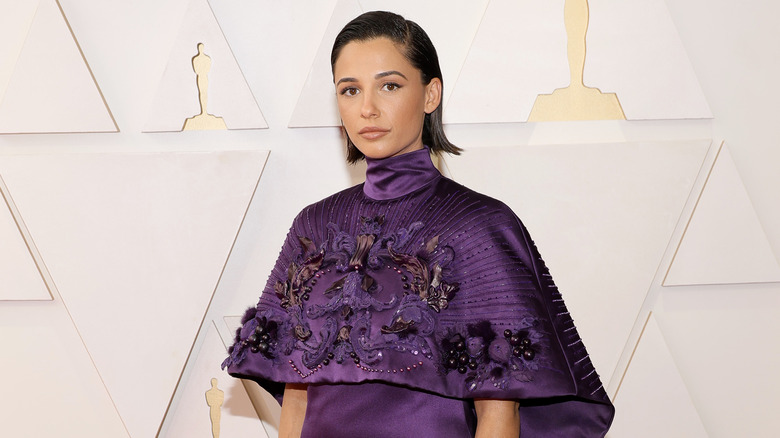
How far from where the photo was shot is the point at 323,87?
1.89 meters

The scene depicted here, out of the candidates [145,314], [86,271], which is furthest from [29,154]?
[145,314]

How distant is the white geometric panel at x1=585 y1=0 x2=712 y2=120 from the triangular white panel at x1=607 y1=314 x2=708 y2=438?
1.73ft

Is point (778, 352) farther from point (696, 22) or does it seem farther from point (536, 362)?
point (536, 362)

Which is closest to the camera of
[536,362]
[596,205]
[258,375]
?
[536,362]

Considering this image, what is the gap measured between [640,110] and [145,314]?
52.8 inches

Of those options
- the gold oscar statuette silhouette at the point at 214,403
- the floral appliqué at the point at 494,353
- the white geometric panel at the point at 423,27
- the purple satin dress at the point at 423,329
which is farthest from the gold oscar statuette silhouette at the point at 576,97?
the gold oscar statuette silhouette at the point at 214,403

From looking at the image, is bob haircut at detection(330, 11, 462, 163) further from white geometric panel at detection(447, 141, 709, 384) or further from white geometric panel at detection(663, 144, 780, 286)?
white geometric panel at detection(663, 144, 780, 286)

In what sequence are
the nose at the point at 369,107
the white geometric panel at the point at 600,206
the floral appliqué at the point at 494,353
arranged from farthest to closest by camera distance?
the white geometric panel at the point at 600,206 < the nose at the point at 369,107 < the floral appliqué at the point at 494,353

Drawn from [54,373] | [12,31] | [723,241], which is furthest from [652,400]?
[12,31]

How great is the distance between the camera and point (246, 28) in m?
1.94

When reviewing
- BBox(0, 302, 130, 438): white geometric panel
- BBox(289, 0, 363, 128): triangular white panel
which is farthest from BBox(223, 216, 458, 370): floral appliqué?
BBox(0, 302, 130, 438): white geometric panel

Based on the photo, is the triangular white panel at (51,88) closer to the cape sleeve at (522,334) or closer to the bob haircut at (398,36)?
the bob haircut at (398,36)

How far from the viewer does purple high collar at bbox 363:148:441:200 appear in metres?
1.26

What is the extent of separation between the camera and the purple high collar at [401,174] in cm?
126
